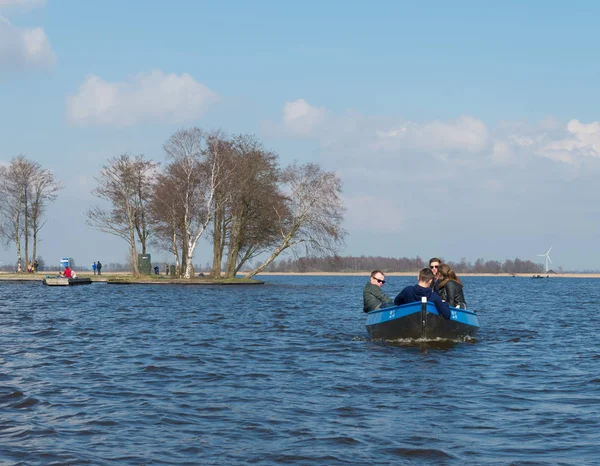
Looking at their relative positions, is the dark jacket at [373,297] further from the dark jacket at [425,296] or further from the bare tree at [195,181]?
the bare tree at [195,181]

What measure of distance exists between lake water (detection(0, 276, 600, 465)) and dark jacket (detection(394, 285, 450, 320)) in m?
0.90

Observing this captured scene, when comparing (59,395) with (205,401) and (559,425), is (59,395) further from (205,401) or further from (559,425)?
(559,425)

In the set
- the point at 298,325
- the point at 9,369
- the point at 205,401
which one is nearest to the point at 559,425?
the point at 205,401

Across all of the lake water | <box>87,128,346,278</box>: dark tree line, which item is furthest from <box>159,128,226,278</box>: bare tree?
the lake water

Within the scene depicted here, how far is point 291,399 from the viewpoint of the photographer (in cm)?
1155

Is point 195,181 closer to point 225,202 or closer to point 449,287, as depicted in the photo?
point 225,202

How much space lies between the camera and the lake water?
27.7 ft

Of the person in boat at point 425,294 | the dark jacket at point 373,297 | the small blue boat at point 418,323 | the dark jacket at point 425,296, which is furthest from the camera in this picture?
the dark jacket at point 373,297

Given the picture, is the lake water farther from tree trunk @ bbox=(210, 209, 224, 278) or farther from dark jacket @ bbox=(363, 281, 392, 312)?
A: tree trunk @ bbox=(210, 209, 224, 278)

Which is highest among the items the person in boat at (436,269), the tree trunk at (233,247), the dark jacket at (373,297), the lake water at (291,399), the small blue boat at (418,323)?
the tree trunk at (233,247)

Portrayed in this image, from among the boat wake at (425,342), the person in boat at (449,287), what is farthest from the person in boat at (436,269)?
the boat wake at (425,342)

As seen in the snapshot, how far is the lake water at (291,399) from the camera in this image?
8.43 meters

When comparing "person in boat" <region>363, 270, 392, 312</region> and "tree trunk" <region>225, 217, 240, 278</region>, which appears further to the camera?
"tree trunk" <region>225, 217, 240, 278</region>

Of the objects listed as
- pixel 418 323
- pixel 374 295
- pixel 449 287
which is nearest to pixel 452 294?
pixel 449 287
